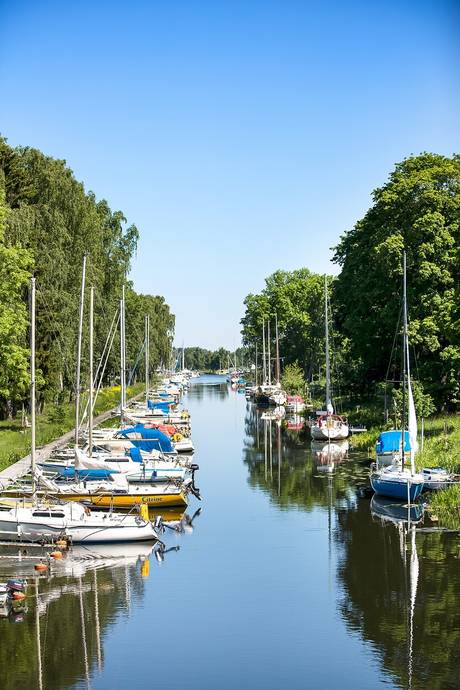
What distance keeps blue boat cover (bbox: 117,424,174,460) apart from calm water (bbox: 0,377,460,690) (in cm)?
899

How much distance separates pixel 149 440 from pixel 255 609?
24.1 m

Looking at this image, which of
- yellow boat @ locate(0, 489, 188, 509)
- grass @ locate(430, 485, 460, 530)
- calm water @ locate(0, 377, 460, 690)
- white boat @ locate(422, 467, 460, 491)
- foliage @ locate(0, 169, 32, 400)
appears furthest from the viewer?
foliage @ locate(0, 169, 32, 400)

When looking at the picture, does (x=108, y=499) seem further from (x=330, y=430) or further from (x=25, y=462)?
(x=330, y=430)

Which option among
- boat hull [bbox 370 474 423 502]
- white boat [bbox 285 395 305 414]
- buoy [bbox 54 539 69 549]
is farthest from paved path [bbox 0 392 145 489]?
white boat [bbox 285 395 305 414]

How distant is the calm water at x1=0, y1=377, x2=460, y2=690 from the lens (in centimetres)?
2430

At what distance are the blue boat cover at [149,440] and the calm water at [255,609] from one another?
8.99 metres

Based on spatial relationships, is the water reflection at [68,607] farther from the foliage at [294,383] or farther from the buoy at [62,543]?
the foliage at [294,383]

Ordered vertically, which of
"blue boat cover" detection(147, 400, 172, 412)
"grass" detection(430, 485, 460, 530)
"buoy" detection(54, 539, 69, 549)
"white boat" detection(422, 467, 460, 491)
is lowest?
"buoy" detection(54, 539, 69, 549)

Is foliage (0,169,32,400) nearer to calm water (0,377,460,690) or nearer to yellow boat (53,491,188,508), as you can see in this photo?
yellow boat (53,491,188,508)

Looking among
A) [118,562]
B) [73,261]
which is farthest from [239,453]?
[118,562]

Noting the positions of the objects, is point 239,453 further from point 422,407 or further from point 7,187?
point 7,187

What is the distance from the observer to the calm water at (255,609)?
24297 millimetres

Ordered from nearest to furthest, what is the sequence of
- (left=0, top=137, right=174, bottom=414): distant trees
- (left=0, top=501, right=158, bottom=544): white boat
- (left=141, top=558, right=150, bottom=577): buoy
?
(left=141, top=558, right=150, bottom=577): buoy → (left=0, top=501, right=158, bottom=544): white boat → (left=0, top=137, right=174, bottom=414): distant trees

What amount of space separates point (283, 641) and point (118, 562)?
9.38m
